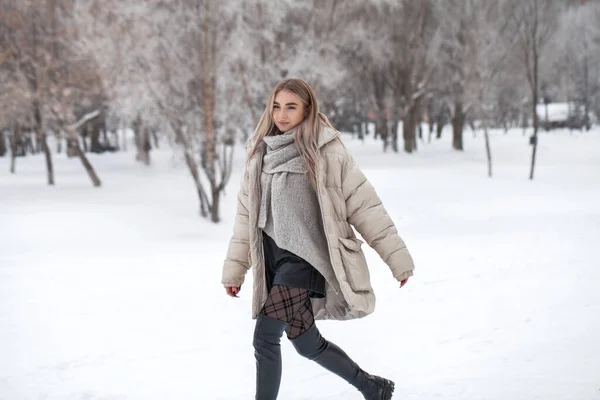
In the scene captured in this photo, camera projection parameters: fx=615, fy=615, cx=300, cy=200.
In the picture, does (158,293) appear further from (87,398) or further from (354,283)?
(354,283)

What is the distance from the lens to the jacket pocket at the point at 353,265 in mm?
2863

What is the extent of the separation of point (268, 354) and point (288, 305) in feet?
0.83

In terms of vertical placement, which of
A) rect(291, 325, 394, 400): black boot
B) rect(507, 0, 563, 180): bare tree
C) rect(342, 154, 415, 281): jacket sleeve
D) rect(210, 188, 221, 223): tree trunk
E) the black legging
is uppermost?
rect(507, 0, 563, 180): bare tree

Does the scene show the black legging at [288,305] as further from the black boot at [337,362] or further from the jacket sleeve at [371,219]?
the jacket sleeve at [371,219]

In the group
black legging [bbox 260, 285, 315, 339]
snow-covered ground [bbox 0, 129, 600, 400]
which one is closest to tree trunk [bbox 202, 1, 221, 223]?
snow-covered ground [bbox 0, 129, 600, 400]

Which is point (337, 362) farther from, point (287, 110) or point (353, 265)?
point (287, 110)

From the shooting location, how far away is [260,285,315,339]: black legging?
281 cm

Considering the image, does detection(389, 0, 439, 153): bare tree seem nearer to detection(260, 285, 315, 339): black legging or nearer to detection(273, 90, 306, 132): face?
detection(273, 90, 306, 132): face

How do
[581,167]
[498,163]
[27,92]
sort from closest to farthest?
1. [27,92]
2. [581,167]
3. [498,163]

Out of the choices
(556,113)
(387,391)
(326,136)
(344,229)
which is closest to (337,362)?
(387,391)

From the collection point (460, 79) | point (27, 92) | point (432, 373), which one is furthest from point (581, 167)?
point (432, 373)

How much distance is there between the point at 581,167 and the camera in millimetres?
24828

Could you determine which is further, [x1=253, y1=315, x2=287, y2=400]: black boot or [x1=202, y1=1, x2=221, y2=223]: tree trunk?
[x1=202, y1=1, x2=221, y2=223]: tree trunk

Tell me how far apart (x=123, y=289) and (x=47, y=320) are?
133 cm
